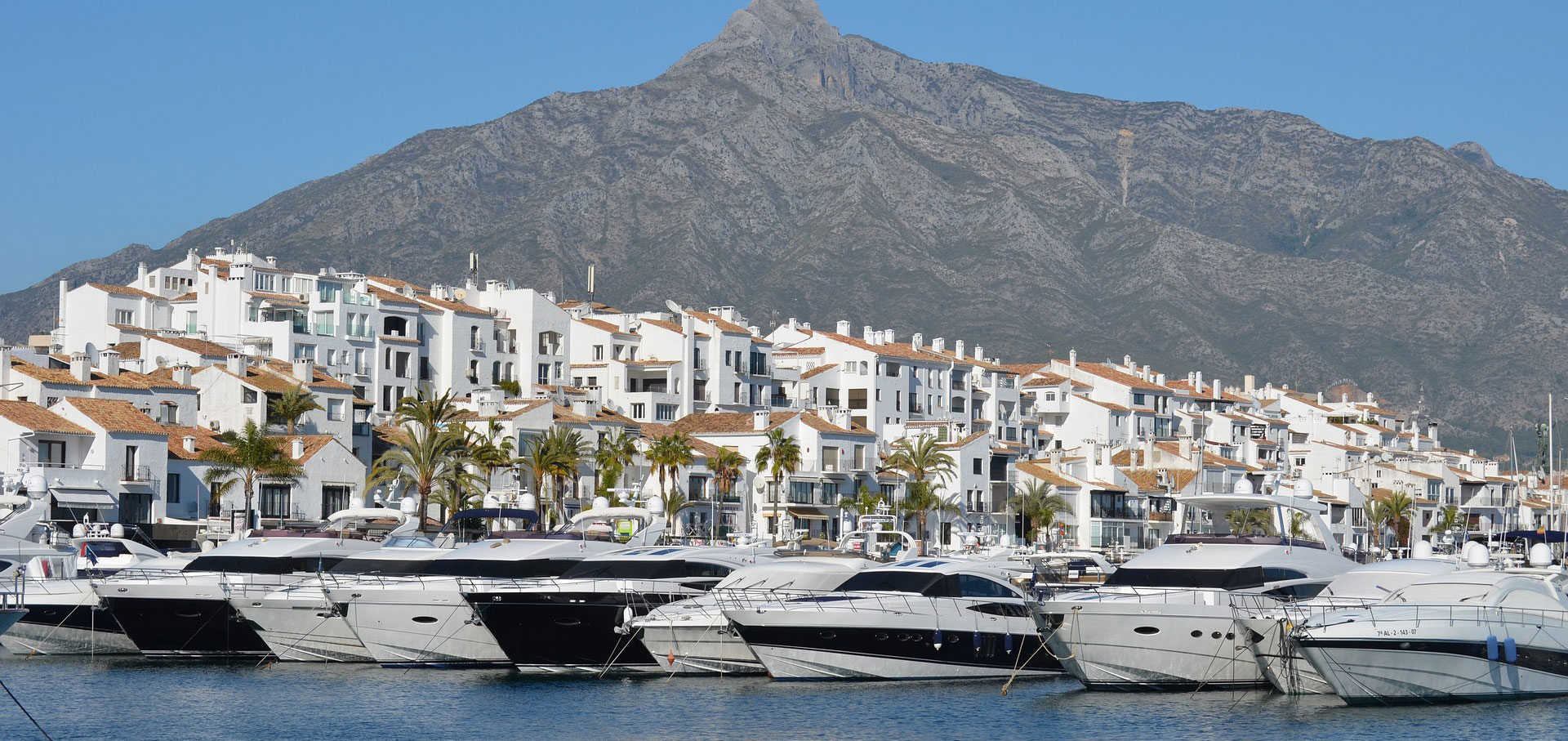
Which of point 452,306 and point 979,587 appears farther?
point 452,306

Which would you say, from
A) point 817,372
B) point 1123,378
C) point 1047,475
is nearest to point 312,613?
point 1047,475

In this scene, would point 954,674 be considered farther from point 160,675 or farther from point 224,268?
point 224,268

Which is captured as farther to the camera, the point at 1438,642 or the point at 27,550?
the point at 27,550

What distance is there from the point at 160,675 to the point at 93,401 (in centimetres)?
3851

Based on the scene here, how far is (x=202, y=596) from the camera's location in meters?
52.0

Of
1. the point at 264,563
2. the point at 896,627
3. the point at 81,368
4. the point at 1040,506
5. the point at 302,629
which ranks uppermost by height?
the point at 81,368

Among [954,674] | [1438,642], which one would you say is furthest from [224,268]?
[1438,642]

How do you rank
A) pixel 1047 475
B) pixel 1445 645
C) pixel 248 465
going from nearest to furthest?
pixel 1445 645 → pixel 248 465 → pixel 1047 475

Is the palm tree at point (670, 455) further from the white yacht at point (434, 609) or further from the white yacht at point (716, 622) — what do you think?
the white yacht at point (716, 622)

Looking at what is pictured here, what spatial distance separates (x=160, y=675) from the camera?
4953 cm

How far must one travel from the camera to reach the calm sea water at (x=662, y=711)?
132ft

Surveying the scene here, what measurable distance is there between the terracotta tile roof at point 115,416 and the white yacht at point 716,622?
4107 centimetres

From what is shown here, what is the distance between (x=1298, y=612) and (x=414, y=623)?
21.3 m

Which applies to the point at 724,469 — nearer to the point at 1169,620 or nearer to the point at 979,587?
the point at 979,587
